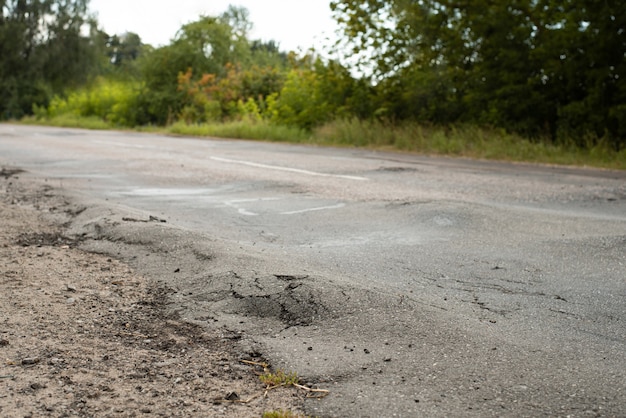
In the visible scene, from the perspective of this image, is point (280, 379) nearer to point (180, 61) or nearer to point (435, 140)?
point (435, 140)

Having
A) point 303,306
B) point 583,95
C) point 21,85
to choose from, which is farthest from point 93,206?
point 21,85

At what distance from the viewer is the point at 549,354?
3.00 m

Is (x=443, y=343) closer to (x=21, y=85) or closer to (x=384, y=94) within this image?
(x=384, y=94)

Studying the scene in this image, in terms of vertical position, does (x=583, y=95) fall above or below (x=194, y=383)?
above

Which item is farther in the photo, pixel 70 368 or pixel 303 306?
pixel 303 306

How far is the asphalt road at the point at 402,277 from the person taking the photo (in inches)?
107

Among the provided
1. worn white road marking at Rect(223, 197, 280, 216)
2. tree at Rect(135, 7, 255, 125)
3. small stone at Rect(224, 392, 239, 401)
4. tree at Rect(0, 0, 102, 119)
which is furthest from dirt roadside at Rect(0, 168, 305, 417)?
tree at Rect(0, 0, 102, 119)

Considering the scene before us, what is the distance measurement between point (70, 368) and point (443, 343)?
157 centimetres

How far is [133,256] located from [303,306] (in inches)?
67.1

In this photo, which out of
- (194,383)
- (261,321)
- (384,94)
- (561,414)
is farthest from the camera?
(384,94)

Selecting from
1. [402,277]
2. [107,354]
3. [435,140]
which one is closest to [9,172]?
[402,277]

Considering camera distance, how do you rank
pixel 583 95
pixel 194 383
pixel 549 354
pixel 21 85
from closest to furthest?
pixel 194 383 → pixel 549 354 → pixel 583 95 → pixel 21 85

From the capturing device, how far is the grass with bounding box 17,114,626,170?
12.9 m

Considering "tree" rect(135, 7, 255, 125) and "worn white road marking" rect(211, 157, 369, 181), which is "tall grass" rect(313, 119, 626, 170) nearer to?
"worn white road marking" rect(211, 157, 369, 181)
